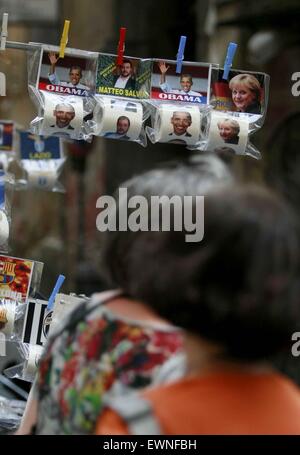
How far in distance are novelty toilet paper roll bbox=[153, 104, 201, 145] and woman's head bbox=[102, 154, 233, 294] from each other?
79cm

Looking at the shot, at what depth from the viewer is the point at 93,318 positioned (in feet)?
5.44

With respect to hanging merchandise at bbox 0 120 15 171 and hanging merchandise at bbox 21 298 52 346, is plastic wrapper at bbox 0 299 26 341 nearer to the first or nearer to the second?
hanging merchandise at bbox 21 298 52 346

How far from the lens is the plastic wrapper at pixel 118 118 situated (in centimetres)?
255

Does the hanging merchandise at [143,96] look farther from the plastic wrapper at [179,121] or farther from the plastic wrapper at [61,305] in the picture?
the plastic wrapper at [61,305]

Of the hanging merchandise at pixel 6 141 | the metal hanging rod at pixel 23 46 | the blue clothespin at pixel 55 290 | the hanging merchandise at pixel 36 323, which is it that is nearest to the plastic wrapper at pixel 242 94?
the metal hanging rod at pixel 23 46

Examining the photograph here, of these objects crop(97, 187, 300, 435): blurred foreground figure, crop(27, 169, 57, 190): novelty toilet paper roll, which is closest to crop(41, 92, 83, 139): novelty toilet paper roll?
crop(27, 169, 57, 190): novelty toilet paper roll

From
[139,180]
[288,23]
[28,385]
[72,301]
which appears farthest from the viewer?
[288,23]

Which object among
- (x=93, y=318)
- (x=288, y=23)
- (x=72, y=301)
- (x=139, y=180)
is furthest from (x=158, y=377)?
(x=288, y=23)

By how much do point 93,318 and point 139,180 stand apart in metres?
0.30

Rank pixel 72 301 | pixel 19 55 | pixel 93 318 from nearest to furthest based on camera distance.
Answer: pixel 93 318
pixel 72 301
pixel 19 55

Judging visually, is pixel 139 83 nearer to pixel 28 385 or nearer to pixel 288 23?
pixel 28 385

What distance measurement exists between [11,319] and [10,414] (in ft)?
1.11

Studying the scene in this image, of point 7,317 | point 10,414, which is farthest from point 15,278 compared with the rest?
point 10,414

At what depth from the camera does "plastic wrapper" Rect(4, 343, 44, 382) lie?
265 cm
